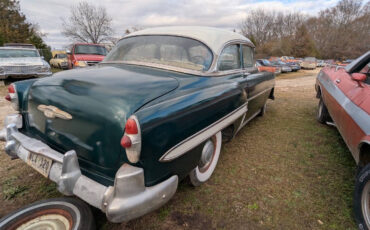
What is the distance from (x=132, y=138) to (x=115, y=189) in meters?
0.35

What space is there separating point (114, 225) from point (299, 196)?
1.91 meters

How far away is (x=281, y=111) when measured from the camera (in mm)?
5500

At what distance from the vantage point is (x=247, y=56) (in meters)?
3.58

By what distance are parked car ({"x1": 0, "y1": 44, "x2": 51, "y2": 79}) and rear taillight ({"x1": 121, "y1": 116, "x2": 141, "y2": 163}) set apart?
29.6ft

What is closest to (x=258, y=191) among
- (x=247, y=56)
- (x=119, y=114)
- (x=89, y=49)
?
(x=119, y=114)

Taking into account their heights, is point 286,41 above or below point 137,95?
above

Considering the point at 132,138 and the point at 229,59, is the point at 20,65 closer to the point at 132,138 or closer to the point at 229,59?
the point at 229,59

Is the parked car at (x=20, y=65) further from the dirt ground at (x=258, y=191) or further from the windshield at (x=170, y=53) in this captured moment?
the windshield at (x=170, y=53)

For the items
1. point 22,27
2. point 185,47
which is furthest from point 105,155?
point 22,27

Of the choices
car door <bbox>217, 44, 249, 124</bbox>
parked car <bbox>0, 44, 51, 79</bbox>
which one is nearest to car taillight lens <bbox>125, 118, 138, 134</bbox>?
car door <bbox>217, 44, 249, 124</bbox>

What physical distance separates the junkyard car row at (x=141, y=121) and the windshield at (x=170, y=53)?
12 mm

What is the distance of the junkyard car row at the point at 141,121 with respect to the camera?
1.38m

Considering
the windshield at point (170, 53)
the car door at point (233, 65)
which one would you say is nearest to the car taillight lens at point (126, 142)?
the windshield at point (170, 53)

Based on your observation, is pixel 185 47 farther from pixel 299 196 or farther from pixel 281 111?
pixel 281 111
